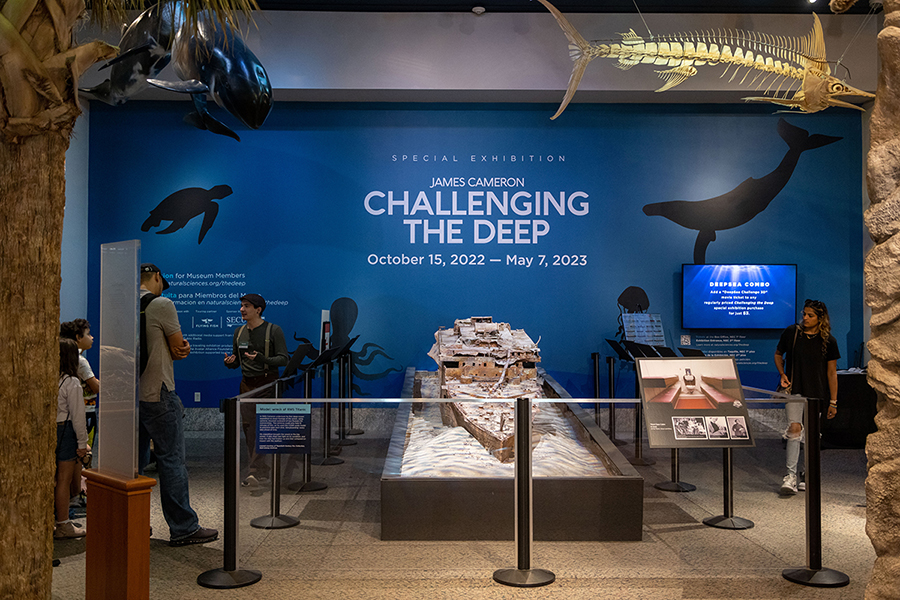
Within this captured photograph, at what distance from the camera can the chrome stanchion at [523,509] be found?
3.66 m

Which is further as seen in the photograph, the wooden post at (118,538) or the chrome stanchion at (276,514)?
the chrome stanchion at (276,514)

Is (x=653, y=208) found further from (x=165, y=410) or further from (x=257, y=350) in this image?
(x=165, y=410)

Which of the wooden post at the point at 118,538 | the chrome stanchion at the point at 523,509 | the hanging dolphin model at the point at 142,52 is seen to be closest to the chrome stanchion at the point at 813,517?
the chrome stanchion at the point at 523,509

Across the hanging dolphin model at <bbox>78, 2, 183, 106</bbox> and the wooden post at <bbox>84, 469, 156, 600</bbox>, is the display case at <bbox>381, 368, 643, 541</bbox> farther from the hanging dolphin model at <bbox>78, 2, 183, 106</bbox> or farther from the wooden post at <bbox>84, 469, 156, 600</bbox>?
the hanging dolphin model at <bbox>78, 2, 183, 106</bbox>

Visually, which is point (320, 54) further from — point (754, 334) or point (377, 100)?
point (754, 334)

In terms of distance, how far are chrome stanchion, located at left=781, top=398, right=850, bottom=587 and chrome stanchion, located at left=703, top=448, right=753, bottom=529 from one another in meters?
0.60

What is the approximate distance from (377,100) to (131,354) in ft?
20.0

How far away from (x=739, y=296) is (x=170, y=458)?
658 cm

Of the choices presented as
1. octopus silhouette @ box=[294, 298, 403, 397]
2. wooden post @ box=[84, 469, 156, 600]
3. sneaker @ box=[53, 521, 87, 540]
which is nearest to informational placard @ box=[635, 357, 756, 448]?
wooden post @ box=[84, 469, 156, 600]

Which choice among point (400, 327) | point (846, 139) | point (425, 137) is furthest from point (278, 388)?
point (846, 139)

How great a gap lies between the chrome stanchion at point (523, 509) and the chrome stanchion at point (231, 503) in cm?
141

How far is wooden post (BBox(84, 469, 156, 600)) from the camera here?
277 cm

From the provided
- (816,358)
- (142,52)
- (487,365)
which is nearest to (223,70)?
(142,52)

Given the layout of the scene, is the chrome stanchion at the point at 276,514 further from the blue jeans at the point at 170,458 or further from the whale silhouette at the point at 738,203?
the whale silhouette at the point at 738,203
